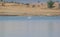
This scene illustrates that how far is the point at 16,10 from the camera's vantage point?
1806mm

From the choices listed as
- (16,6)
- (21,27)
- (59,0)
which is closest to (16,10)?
(16,6)

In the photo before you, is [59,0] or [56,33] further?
[59,0]

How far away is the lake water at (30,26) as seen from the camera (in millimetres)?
1718

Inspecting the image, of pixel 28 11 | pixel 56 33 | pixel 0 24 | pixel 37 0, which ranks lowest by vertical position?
pixel 56 33

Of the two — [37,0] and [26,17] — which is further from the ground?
[37,0]

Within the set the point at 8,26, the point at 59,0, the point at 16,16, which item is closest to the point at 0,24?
the point at 8,26

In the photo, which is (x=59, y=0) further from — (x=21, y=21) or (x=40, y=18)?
(x=21, y=21)

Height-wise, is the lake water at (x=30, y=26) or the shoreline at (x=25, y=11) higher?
the shoreline at (x=25, y=11)

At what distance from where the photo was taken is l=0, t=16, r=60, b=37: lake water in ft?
5.64

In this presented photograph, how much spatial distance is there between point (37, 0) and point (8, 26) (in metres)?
0.47

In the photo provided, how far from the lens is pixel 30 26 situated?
1.80m

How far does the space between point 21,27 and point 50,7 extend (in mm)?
425

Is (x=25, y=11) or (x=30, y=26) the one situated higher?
(x=25, y=11)

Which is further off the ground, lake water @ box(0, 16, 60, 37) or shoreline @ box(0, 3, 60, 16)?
shoreline @ box(0, 3, 60, 16)
